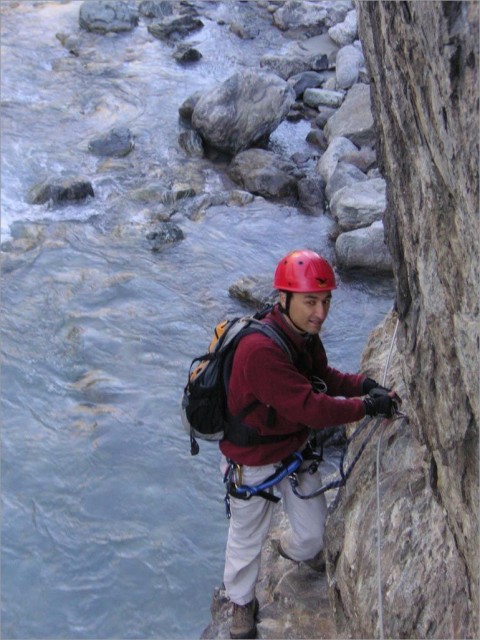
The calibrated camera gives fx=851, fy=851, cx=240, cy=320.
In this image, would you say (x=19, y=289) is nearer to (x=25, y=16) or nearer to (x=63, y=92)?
(x=63, y=92)

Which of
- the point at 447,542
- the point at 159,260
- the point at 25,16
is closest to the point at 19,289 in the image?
the point at 159,260

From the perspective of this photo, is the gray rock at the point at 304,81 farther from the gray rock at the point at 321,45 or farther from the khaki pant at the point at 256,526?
the khaki pant at the point at 256,526

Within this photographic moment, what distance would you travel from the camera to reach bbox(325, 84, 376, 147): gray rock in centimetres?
1498

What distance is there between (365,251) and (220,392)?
6989 mm

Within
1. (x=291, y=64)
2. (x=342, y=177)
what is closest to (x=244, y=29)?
(x=291, y=64)

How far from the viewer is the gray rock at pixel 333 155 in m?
14.3

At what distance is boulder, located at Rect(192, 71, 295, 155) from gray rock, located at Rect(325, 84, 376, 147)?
3.21 ft

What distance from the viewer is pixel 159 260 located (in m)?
12.1

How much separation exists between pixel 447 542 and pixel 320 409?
925 mm

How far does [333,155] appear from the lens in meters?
14.6

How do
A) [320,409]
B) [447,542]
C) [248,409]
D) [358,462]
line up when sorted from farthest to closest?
[358,462] → [248,409] → [320,409] → [447,542]

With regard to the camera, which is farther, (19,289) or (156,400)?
(19,289)

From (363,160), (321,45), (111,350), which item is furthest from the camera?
(321,45)

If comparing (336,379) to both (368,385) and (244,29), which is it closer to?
(368,385)
